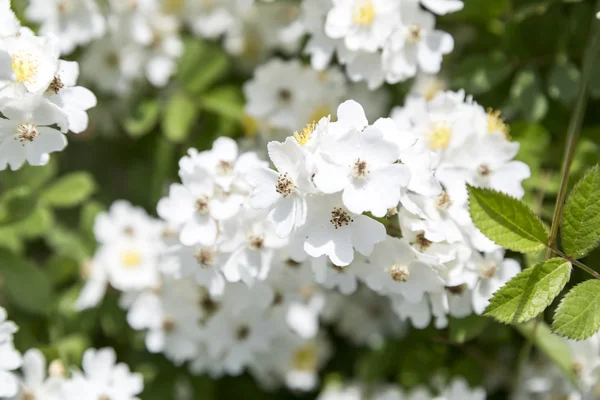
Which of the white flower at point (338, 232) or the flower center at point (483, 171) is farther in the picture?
the flower center at point (483, 171)

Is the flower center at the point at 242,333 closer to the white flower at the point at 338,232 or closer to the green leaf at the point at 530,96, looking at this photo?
the white flower at the point at 338,232

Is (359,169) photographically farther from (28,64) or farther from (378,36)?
(28,64)

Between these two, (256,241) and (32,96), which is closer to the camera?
(32,96)

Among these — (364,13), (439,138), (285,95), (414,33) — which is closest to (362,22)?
(364,13)

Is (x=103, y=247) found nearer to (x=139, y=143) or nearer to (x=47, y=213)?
(x=47, y=213)

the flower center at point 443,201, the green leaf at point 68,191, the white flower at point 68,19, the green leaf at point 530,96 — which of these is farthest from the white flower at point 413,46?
the green leaf at point 68,191

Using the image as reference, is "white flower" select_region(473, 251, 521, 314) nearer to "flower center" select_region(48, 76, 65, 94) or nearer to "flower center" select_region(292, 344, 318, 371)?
"flower center" select_region(292, 344, 318, 371)

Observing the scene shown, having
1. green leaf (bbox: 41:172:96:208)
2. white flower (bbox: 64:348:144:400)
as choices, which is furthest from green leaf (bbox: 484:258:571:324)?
green leaf (bbox: 41:172:96:208)
